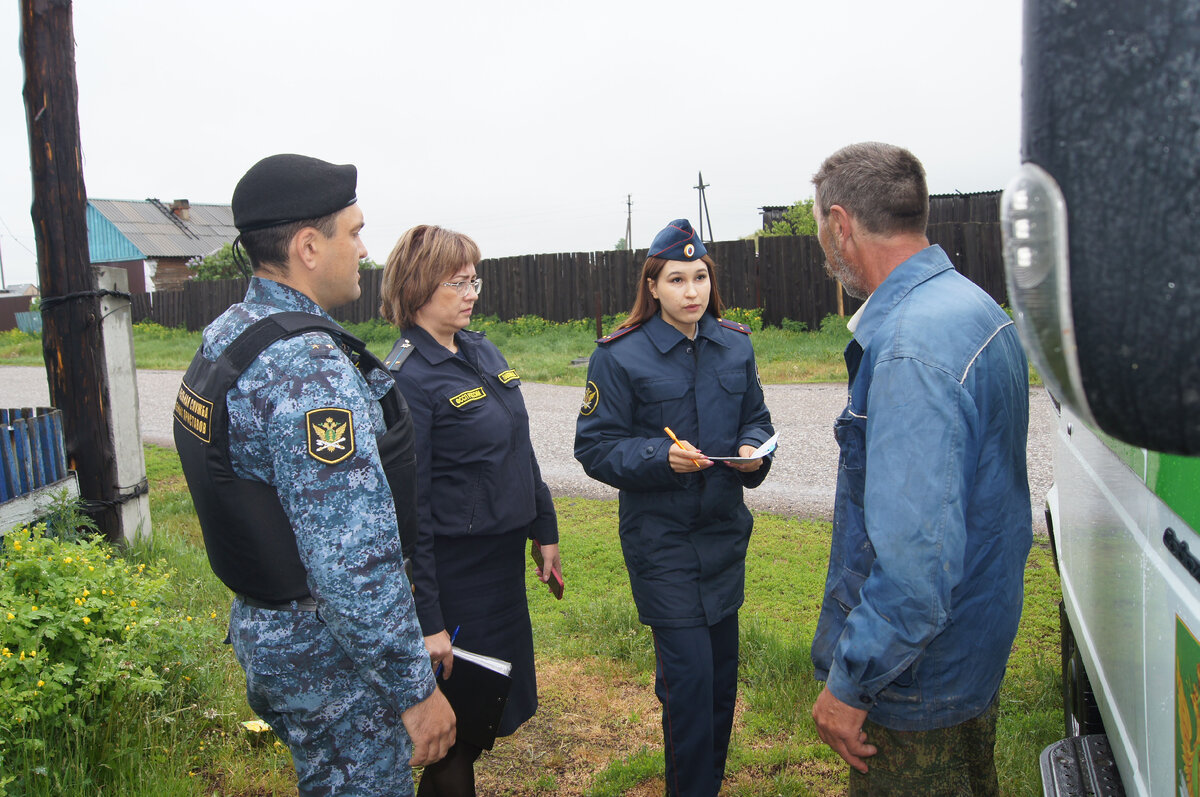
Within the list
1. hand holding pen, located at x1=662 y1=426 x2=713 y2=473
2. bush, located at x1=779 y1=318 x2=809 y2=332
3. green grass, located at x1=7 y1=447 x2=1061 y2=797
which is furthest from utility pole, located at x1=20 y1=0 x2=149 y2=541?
bush, located at x1=779 y1=318 x2=809 y2=332

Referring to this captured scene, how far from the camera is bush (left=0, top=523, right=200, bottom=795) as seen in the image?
2.68 m

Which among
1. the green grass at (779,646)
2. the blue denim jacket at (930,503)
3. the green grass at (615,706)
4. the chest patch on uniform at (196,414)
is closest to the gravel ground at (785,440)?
the green grass at (779,646)

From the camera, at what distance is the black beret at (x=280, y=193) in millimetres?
2027

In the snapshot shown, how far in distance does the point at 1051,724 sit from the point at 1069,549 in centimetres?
94

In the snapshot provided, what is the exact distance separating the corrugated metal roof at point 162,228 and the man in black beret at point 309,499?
38030 millimetres

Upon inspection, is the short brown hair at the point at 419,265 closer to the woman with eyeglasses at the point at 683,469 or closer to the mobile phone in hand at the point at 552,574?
the woman with eyeglasses at the point at 683,469

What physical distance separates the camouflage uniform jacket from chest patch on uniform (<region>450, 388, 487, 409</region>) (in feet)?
2.62

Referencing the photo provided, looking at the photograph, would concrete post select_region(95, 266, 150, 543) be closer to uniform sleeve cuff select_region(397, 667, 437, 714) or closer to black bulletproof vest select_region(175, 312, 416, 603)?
black bulletproof vest select_region(175, 312, 416, 603)

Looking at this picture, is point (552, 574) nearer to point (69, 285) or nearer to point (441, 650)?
point (441, 650)

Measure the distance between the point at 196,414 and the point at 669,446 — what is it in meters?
1.49

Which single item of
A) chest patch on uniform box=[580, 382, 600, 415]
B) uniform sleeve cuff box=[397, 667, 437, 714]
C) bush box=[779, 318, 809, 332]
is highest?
chest patch on uniform box=[580, 382, 600, 415]

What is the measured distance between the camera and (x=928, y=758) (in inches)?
74.9

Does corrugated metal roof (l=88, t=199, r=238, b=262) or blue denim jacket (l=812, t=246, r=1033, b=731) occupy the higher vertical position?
corrugated metal roof (l=88, t=199, r=238, b=262)

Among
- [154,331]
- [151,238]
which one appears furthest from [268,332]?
[151,238]
